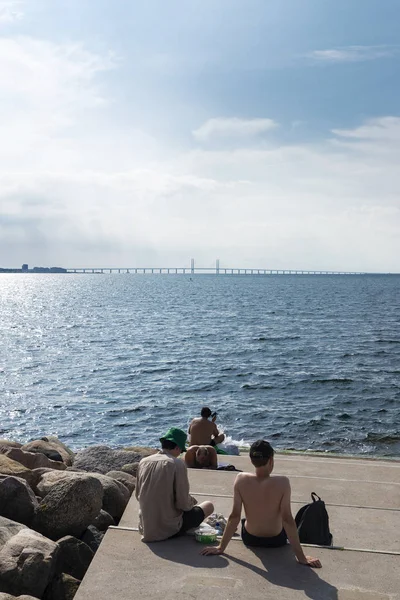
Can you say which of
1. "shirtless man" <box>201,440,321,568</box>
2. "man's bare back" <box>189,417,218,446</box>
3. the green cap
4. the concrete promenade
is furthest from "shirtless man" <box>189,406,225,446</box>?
"shirtless man" <box>201,440,321,568</box>

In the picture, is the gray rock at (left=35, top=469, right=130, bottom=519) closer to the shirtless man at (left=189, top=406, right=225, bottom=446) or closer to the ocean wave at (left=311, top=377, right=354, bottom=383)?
the shirtless man at (left=189, top=406, right=225, bottom=446)

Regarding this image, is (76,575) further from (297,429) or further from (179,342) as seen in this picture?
(179,342)

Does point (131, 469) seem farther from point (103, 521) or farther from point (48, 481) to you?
point (103, 521)

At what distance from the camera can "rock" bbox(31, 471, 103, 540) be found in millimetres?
7824

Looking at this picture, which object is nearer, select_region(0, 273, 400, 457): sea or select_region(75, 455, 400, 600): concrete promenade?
select_region(75, 455, 400, 600): concrete promenade

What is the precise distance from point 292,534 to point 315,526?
0.70 m

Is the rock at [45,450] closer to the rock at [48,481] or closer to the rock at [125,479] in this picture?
the rock at [125,479]

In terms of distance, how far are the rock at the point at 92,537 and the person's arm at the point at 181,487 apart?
4.38ft

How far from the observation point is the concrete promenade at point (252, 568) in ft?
19.2

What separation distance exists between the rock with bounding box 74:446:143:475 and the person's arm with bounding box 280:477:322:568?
5872 millimetres

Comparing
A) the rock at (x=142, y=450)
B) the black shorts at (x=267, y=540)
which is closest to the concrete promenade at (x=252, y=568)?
the black shorts at (x=267, y=540)

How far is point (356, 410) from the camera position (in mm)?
25484

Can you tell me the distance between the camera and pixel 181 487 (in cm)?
697

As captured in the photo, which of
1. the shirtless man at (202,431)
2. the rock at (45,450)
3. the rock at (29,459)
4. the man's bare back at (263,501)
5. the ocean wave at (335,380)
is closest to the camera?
the man's bare back at (263,501)
